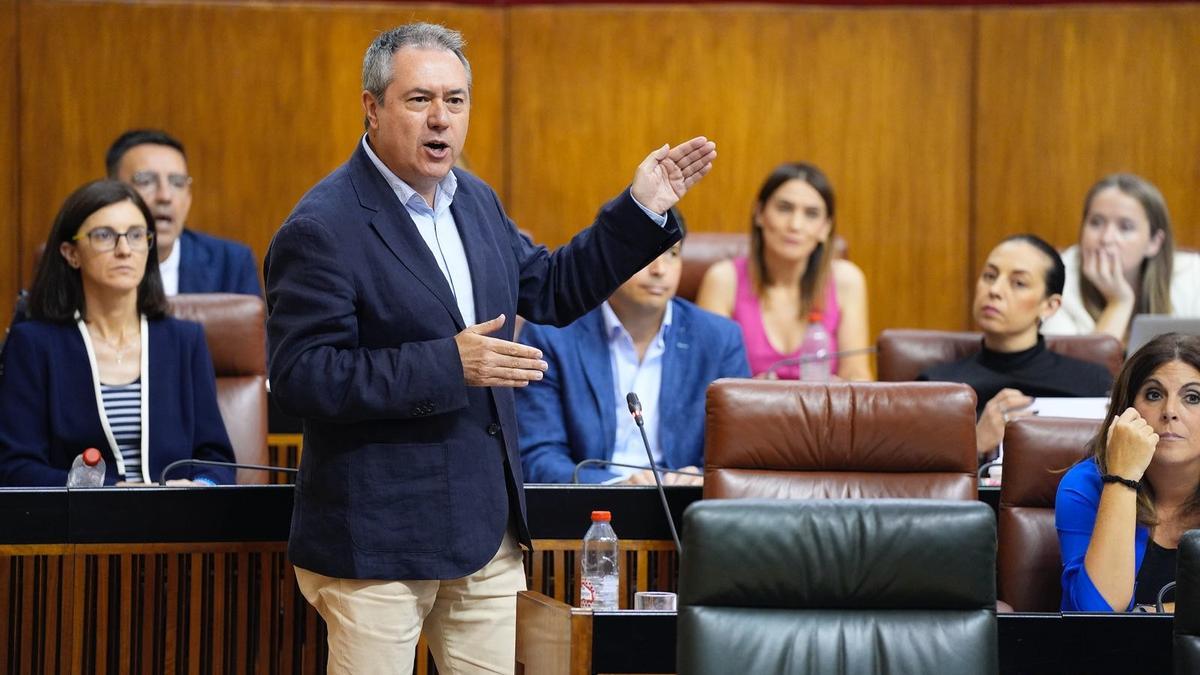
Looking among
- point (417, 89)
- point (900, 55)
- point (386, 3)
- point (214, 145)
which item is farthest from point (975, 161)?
point (417, 89)

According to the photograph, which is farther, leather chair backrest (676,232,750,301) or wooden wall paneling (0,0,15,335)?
wooden wall paneling (0,0,15,335)

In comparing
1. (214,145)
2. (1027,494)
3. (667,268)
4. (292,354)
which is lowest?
(1027,494)

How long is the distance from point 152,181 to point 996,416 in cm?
244

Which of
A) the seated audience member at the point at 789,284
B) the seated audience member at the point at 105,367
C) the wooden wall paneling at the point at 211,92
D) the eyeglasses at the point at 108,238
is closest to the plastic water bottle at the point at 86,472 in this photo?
the seated audience member at the point at 105,367

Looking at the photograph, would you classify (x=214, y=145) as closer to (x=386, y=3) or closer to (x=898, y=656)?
(x=386, y=3)

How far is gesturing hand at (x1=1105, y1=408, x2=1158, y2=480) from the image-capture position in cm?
255

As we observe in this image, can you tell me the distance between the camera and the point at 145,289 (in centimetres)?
341

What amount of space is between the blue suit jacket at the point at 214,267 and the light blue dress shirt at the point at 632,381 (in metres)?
1.32

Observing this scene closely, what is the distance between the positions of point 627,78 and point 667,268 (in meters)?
1.87

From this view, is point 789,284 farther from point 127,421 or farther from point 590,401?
point 127,421

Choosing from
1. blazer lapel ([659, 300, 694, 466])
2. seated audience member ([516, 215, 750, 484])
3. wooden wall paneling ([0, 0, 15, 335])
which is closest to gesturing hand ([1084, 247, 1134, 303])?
seated audience member ([516, 215, 750, 484])

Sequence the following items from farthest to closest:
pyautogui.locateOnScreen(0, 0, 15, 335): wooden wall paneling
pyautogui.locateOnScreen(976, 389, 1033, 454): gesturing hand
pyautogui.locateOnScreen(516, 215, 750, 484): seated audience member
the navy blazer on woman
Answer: pyautogui.locateOnScreen(0, 0, 15, 335): wooden wall paneling → pyautogui.locateOnScreen(976, 389, 1033, 454): gesturing hand → pyautogui.locateOnScreen(516, 215, 750, 484): seated audience member → the navy blazer on woman

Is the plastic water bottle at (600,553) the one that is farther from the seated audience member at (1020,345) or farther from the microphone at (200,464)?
the seated audience member at (1020,345)

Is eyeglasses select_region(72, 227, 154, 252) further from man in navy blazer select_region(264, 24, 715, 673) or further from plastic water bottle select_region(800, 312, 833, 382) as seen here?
plastic water bottle select_region(800, 312, 833, 382)
